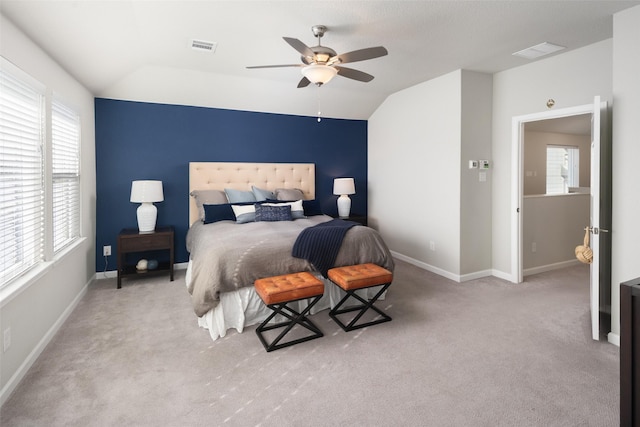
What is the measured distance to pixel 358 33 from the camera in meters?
3.13

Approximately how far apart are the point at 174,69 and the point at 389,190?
137 inches

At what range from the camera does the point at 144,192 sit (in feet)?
14.2

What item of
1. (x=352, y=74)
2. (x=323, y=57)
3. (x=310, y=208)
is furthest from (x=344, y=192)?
(x=323, y=57)

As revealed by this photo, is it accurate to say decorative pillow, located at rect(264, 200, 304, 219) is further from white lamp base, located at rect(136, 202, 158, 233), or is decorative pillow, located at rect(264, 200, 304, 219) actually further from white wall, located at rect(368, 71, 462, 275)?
white wall, located at rect(368, 71, 462, 275)

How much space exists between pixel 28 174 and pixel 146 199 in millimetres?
1771

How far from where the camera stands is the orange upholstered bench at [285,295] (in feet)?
8.87

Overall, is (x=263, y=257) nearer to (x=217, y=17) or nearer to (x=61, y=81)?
(x=217, y=17)

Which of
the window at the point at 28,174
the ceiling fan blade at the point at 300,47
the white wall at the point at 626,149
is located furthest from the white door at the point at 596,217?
the window at the point at 28,174

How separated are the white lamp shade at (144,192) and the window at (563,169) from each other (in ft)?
21.4

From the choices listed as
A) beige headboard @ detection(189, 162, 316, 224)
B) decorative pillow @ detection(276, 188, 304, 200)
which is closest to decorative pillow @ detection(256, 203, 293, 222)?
decorative pillow @ detection(276, 188, 304, 200)

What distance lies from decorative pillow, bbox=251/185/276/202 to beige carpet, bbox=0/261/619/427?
75.9 inches

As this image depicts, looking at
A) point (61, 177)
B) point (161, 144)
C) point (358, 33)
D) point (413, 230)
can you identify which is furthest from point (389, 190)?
point (61, 177)

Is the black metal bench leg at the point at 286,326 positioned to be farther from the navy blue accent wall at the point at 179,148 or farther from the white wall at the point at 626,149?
the navy blue accent wall at the point at 179,148

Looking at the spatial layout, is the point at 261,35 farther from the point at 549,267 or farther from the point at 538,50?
the point at 549,267
